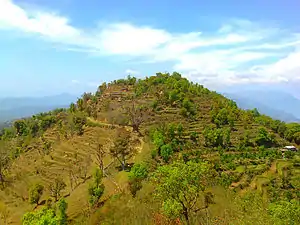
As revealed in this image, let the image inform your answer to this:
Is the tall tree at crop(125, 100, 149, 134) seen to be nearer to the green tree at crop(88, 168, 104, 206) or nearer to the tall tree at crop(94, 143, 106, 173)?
the tall tree at crop(94, 143, 106, 173)

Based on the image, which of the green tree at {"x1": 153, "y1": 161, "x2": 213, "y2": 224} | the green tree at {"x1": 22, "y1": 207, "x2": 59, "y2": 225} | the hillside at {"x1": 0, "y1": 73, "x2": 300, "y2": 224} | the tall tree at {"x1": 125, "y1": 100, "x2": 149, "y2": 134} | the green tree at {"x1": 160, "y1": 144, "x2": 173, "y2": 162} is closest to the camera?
the green tree at {"x1": 153, "y1": 161, "x2": 213, "y2": 224}

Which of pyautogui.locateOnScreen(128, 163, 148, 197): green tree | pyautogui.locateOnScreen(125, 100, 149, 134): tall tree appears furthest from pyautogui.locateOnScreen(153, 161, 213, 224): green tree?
pyautogui.locateOnScreen(125, 100, 149, 134): tall tree

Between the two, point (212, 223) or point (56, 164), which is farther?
point (56, 164)

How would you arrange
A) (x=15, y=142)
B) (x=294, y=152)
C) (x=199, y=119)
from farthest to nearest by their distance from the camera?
(x=15, y=142) < (x=199, y=119) < (x=294, y=152)

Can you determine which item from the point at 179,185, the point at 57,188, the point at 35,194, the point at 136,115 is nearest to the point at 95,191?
the point at 57,188

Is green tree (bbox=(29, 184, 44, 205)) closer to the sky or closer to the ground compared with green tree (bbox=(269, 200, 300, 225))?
closer to the ground

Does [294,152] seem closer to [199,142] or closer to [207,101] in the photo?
[199,142]

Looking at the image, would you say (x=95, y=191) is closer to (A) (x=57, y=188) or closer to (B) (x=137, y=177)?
(B) (x=137, y=177)

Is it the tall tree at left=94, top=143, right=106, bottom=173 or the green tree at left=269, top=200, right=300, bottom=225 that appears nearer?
the green tree at left=269, top=200, right=300, bottom=225

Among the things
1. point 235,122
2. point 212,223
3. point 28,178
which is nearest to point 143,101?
point 235,122
